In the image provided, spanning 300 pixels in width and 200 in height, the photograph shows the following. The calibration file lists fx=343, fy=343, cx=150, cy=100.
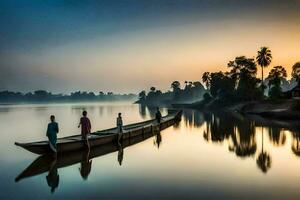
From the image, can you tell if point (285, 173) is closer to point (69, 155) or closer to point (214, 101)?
point (69, 155)

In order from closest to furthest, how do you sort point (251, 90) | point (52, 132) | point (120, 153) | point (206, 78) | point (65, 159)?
1. point (52, 132)
2. point (65, 159)
3. point (120, 153)
4. point (251, 90)
5. point (206, 78)

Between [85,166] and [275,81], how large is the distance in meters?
82.2

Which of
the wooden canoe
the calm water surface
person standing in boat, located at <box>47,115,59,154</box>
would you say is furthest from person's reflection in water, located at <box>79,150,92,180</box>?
person standing in boat, located at <box>47,115,59,154</box>

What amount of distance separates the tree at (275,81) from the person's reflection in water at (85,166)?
6882cm

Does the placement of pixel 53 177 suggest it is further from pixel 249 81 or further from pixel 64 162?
pixel 249 81

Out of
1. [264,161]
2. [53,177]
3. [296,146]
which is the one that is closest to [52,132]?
[53,177]

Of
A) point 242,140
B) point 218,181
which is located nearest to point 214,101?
point 242,140

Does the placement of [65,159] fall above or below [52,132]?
below

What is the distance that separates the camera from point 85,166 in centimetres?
1898

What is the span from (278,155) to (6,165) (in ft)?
54.6

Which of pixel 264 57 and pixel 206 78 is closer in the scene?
pixel 264 57

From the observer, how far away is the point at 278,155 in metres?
21.8

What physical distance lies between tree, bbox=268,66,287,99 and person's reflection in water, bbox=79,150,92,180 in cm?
6882

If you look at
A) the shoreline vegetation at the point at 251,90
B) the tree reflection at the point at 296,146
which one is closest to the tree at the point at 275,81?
the shoreline vegetation at the point at 251,90
